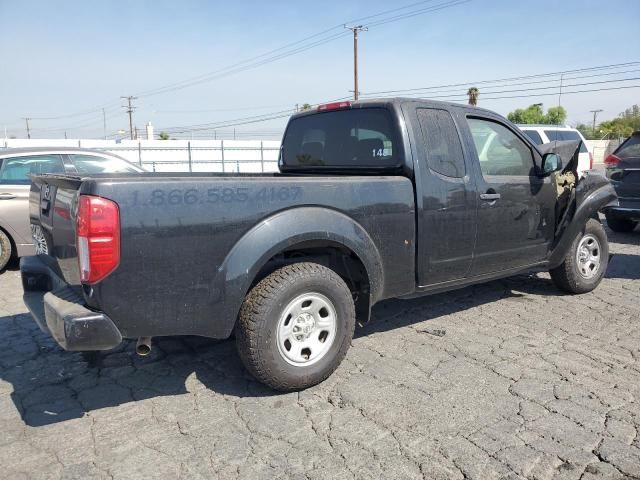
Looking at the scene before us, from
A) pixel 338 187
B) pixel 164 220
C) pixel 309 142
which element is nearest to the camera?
pixel 164 220

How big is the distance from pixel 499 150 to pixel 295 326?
2.51 m

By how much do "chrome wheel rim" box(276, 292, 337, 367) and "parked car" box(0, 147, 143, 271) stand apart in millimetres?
4719

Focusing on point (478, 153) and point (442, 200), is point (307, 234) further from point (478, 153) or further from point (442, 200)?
point (478, 153)

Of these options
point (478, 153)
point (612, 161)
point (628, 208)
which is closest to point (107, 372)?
point (478, 153)

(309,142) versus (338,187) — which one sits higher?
(309,142)

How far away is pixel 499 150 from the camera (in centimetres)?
455

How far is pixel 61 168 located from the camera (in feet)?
23.4

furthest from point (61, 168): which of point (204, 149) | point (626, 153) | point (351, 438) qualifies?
point (204, 149)

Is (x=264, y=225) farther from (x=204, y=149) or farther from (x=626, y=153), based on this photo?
(x=204, y=149)

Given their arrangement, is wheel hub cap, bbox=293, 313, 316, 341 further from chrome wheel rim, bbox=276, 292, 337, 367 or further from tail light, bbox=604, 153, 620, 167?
tail light, bbox=604, 153, 620, 167

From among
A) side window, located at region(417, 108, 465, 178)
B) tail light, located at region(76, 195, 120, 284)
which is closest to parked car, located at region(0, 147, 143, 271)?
tail light, located at region(76, 195, 120, 284)

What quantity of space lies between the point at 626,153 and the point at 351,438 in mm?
7848

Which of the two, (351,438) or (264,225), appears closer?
(351,438)

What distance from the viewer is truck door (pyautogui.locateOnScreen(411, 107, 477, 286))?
12.7 feet
